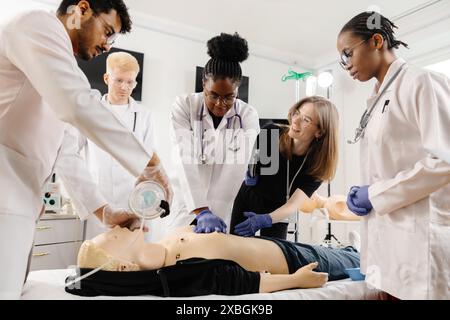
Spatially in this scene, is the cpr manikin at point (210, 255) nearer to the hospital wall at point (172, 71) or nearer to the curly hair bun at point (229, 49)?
the curly hair bun at point (229, 49)

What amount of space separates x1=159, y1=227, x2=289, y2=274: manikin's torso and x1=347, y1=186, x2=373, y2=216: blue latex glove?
0.40m

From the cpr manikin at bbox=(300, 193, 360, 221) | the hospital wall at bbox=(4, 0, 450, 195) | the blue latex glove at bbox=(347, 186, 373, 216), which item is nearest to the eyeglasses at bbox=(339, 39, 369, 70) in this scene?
the blue latex glove at bbox=(347, 186, 373, 216)

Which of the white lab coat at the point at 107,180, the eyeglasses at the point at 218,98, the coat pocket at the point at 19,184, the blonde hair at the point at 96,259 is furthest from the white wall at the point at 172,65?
the coat pocket at the point at 19,184

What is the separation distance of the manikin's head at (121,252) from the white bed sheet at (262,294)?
13 cm

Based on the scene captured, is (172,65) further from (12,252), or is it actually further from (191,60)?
(12,252)

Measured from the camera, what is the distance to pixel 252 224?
1687mm

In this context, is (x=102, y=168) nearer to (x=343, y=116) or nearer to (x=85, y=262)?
(x=85, y=262)

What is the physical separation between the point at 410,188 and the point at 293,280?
1.79 ft

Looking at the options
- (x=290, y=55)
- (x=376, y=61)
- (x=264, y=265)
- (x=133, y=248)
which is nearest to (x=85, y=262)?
(x=133, y=248)

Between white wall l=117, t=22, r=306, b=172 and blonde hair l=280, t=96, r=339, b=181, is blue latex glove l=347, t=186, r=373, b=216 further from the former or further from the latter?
white wall l=117, t=22, r=306, b=172

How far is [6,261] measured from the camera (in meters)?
0.80

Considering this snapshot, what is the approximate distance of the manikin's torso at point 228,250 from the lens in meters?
1.37

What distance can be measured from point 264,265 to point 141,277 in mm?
505

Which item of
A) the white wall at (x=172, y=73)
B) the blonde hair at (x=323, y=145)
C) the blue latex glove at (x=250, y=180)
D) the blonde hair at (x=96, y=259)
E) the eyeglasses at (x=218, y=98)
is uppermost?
→ the white wall at (x=172, y=73)
